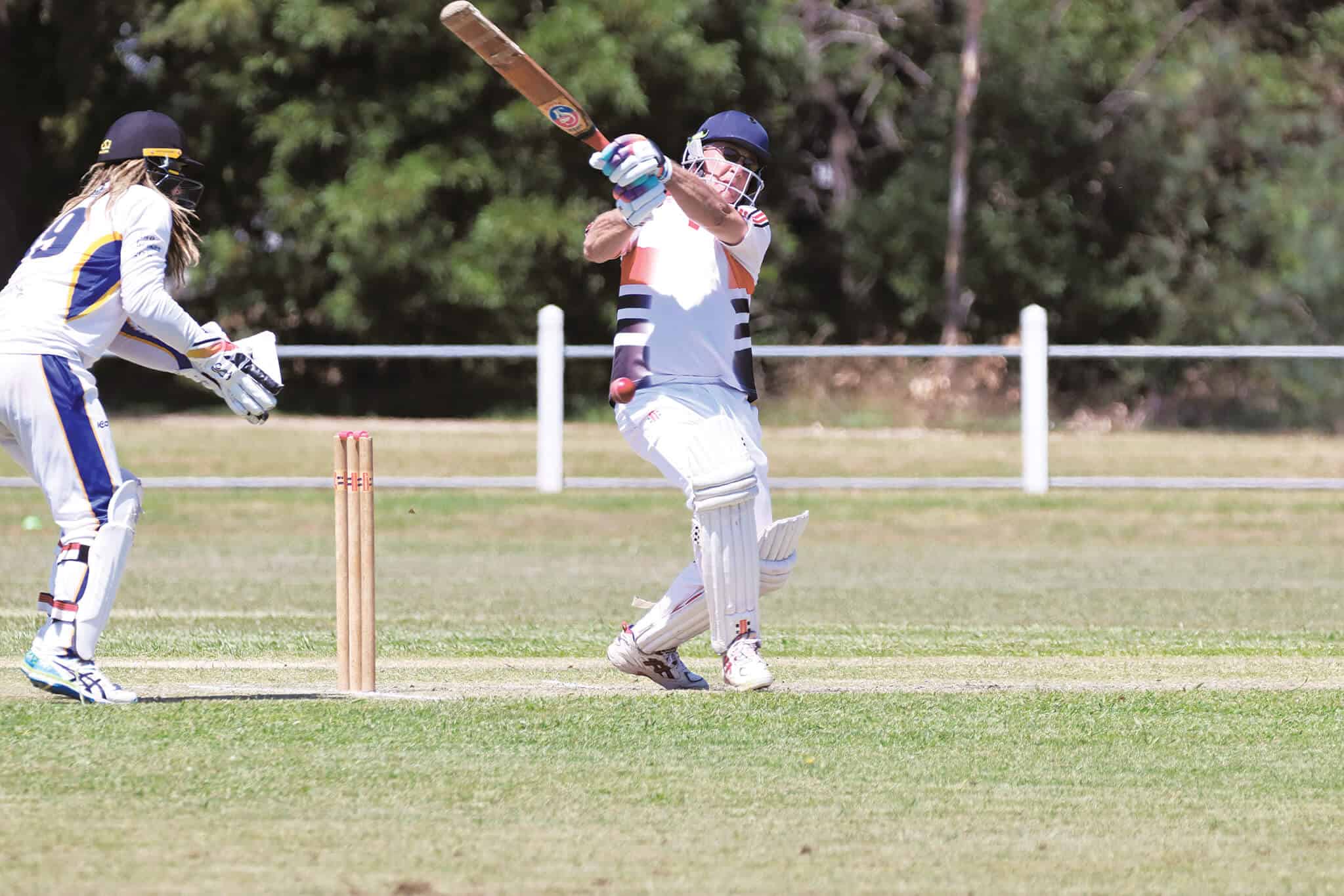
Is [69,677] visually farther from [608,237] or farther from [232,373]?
[608,237]

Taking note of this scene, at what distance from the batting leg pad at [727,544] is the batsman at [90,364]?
4.66 ft

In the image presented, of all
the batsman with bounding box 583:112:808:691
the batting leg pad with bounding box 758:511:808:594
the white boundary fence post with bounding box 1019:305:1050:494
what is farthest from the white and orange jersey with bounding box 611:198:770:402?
the white boundary fence post with bounding box 1019:305:1050:494

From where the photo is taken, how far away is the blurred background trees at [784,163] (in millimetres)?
27531

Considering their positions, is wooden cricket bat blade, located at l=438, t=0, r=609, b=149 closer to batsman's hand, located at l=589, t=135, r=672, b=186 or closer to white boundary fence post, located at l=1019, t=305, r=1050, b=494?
batsman's hand, located at l=589, t=135, r=672, b=186

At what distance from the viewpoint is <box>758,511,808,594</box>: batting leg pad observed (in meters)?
7.46

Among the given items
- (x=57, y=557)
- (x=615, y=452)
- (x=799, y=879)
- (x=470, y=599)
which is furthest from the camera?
(x=615, y=452)

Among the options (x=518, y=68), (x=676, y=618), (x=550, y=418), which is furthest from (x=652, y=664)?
(x=550, y=418)

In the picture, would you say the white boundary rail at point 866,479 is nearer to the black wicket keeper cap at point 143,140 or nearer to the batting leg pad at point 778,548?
the batting leg pad at point 778,548

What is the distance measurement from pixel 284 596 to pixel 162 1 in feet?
56.3

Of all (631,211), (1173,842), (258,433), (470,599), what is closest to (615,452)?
(258,433)

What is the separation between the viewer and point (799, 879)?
459 cm

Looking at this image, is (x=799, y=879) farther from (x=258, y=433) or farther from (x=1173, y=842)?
(x=258, y=433)

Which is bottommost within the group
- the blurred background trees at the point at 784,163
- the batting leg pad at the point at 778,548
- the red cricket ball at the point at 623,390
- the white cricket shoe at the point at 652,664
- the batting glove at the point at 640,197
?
the white cricket shoe at the point at 652,664

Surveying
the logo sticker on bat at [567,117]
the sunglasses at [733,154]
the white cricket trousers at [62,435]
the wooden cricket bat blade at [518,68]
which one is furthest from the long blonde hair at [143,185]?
the sunglasses at [733,154]
